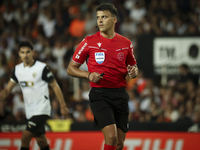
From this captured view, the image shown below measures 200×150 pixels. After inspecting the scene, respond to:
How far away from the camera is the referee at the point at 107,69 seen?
4.87 metres

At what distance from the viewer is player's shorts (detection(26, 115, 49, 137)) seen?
5.83m

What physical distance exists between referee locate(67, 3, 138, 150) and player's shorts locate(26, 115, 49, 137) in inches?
53.1

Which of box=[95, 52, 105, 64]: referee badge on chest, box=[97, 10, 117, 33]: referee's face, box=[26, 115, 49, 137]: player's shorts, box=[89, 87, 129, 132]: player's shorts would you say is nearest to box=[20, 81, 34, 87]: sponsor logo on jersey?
box=[26, 115, 49, 137]: player's shorts

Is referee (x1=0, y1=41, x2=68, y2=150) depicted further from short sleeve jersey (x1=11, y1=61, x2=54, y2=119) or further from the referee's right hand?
the referee's right hand

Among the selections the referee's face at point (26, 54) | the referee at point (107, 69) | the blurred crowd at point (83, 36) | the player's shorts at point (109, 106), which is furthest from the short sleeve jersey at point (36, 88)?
the blurred crowd at point (83, 36)

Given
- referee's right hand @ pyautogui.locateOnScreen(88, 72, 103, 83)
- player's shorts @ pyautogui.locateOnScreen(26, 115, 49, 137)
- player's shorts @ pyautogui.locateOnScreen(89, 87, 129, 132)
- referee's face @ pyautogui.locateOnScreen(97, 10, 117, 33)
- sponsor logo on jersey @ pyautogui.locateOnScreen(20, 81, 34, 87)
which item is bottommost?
player's shorts @ pyautogui.locateOnScreen(26, 115, 49, 137)

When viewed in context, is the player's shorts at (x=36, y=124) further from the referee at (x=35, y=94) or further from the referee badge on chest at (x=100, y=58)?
the referee badge on chest at (x=100, y=58)

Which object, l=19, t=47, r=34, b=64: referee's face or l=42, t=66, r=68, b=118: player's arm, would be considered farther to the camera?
l=19, t=47, r=34, b=64: referee's face

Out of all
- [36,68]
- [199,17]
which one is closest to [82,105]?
[36,68]

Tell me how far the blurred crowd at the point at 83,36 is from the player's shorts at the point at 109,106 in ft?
13.4

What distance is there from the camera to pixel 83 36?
11953 millimetres

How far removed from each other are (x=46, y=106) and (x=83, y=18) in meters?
7.38

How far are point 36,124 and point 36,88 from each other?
0.64 meters

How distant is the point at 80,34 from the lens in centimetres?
1255
